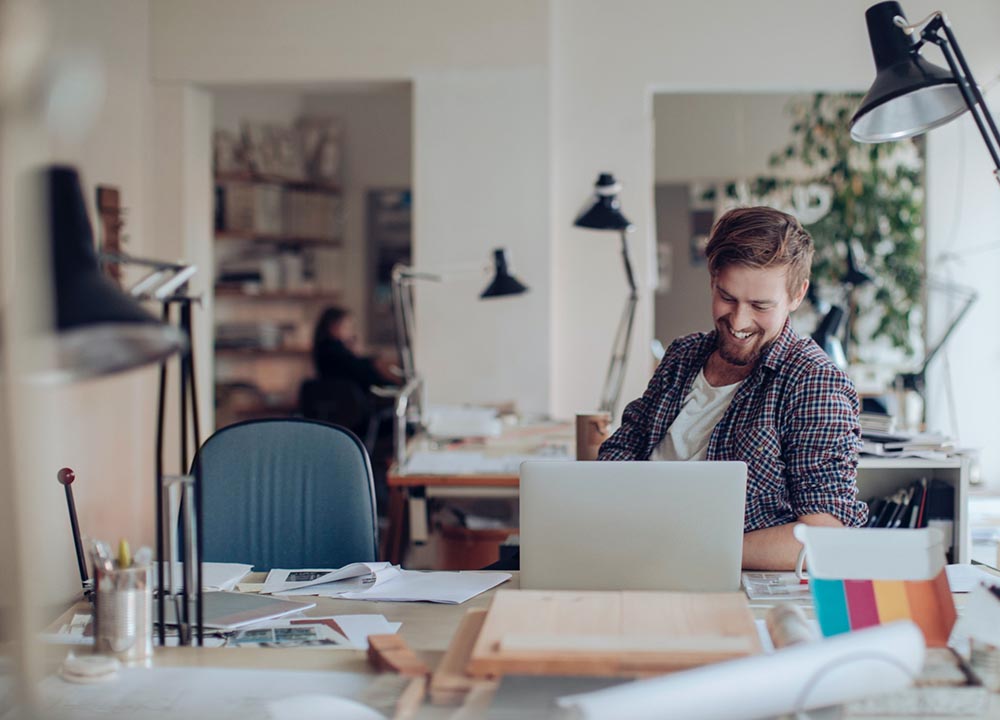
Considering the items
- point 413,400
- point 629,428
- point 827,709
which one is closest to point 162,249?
point 413,400

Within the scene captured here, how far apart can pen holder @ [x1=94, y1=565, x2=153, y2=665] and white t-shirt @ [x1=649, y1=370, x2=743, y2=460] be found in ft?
3.73

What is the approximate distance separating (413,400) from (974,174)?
2.84 meters

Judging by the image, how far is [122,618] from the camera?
144cm

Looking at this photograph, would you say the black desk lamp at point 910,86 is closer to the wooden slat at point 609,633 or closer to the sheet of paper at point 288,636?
the wooden slat at point 609,633

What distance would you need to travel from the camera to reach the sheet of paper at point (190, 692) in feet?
4.18

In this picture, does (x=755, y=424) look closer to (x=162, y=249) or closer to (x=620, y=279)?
(x=620, y=279)

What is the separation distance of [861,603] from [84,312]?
102 centimetres

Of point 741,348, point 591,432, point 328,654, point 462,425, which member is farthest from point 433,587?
point 462,425

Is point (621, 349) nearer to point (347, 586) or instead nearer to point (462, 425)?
point (462, 425)

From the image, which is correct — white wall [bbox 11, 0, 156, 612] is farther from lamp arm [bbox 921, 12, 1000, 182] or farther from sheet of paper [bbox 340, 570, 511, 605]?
lamp arm [bbox 921, 12, 1000, 182]

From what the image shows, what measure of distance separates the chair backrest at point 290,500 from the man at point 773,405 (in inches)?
28.4

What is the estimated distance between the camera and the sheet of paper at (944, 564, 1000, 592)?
1.81 metres

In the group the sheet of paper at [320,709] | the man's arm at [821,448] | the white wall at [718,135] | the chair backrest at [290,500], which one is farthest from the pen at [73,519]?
the white wall at [718,135]

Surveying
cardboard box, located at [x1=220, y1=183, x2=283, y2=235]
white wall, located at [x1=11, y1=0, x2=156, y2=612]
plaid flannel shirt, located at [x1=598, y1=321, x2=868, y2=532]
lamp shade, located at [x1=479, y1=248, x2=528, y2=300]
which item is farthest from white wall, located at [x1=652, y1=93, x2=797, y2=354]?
plaid flannel shirt, located at [x1=598, y1=321, x2=868, y2=532]
